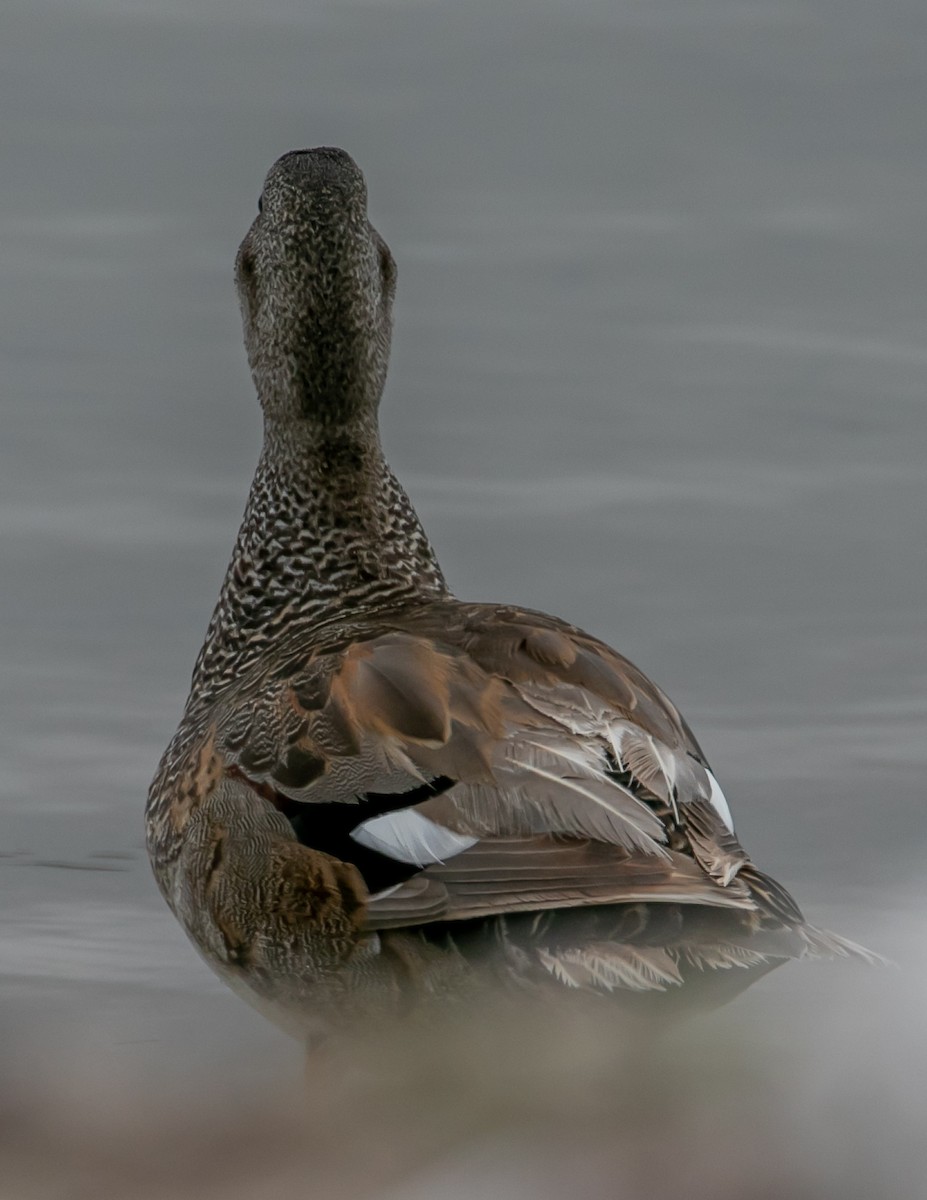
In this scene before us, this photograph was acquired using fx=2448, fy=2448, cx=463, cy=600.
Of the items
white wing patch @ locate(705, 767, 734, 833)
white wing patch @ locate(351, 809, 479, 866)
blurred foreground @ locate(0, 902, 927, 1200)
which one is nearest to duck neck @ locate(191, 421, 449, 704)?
white wing patch @ locate(705, 767, 734, 833)

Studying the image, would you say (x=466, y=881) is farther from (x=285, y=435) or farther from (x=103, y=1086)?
(x=285, y=435)

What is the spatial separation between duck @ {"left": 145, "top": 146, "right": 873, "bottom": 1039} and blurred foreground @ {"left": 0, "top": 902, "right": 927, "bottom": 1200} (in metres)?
0.50

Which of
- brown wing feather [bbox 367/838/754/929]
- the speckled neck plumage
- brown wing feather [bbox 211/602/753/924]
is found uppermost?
the speckled neck plumage

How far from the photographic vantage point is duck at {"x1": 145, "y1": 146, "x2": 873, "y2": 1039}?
5.02 meters

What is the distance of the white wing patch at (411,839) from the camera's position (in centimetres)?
515

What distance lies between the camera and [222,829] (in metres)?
5.81

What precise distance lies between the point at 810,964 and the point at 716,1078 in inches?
67.6

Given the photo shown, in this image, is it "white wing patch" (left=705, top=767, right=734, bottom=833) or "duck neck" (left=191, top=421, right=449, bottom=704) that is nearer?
"white wing patch" (left=705, top=767, right=734, bottom=833)

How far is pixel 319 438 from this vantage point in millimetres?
7219

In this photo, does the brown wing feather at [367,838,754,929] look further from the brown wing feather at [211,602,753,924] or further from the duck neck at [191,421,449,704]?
the duck neck at [191,421,449,704]

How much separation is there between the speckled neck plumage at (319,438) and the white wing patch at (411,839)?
1.67m

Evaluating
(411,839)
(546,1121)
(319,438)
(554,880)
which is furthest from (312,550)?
(546,1121)

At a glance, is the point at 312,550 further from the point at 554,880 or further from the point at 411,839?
the point at 554,880

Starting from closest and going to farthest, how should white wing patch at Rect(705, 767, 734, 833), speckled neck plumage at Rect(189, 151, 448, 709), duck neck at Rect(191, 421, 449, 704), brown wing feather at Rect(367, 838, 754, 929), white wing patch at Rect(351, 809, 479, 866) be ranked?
brown wing feather at Rect(367, 838, 754, 929) → white wing patch at Rect(351, 809, 479, 866) → white wing patch at Rect(705, 767, 734, 833) → duck neck at Rect(191, 421, 449, 704) → speckled neck plumage at Rect(189, 151, 448, 709)
